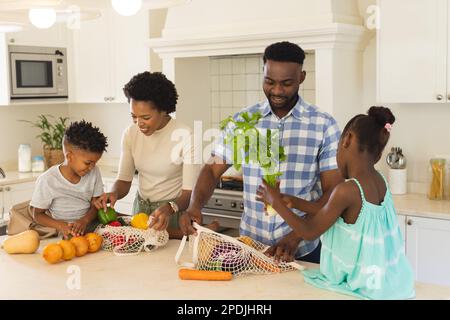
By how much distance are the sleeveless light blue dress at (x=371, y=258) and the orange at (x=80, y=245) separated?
88 cm

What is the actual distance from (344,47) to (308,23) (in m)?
0.28

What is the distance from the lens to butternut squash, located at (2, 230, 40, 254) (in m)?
2.31

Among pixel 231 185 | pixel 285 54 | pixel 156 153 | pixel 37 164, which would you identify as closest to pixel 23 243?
pixel 156 153

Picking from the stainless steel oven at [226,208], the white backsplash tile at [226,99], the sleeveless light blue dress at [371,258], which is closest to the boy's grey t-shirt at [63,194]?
the sleeveless light blue dress at [371,258]

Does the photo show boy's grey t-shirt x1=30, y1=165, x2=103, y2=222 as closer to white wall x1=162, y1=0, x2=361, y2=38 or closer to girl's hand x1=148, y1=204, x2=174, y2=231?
girl's hand x1=148, y1=204, x2=174, y2=231

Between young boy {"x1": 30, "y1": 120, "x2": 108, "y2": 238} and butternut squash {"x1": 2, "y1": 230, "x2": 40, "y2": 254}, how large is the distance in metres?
0.13

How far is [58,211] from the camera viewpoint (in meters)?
2.51

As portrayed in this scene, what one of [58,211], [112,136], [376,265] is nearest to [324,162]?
[376,265]

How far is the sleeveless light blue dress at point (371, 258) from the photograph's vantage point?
5.95 ft

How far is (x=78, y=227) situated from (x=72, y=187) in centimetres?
17

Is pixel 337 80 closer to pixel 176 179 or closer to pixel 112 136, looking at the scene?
pixel 176 179

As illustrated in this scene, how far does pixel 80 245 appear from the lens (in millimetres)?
2262

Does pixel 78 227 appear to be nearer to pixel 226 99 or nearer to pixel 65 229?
pixel 65 229

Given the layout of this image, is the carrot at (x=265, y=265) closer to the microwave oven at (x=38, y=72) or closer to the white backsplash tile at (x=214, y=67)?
the white backsplash tile at (x=214, y=67)
